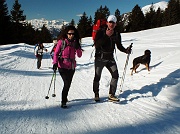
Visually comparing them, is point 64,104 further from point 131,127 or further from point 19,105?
point 131,127

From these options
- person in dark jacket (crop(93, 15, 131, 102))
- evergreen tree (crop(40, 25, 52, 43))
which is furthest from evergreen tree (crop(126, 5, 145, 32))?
person in dark jacket (crop(93, 15, 131, 102))

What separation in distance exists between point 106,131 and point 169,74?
6174mm

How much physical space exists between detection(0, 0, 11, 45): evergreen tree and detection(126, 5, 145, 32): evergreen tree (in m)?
38.1

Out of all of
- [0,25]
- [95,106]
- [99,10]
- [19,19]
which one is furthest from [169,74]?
[99,10]

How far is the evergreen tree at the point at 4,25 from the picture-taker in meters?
50.2

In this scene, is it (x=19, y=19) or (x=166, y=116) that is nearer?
(x=166, y=116)

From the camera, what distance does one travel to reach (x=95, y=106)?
6.01 m

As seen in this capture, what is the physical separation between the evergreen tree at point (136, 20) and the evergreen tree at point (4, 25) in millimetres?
38052

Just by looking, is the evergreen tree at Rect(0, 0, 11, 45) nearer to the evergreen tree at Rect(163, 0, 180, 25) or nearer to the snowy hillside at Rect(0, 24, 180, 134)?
the snowy hillside at Rect(0, 24, 180, 134)

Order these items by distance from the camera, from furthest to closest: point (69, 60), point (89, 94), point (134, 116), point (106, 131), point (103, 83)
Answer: point (103, 83) < point (89, 94) < point (69, 60) < point (134, 116) < point (106, 131)

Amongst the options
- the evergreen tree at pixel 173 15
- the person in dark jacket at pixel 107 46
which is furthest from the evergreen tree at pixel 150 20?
the person in dark jacket at pixel 107 46

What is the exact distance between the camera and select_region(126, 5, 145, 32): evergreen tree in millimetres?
68375

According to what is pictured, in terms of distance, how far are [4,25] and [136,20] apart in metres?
40.4

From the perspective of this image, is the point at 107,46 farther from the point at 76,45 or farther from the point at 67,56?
the point at 67,56
